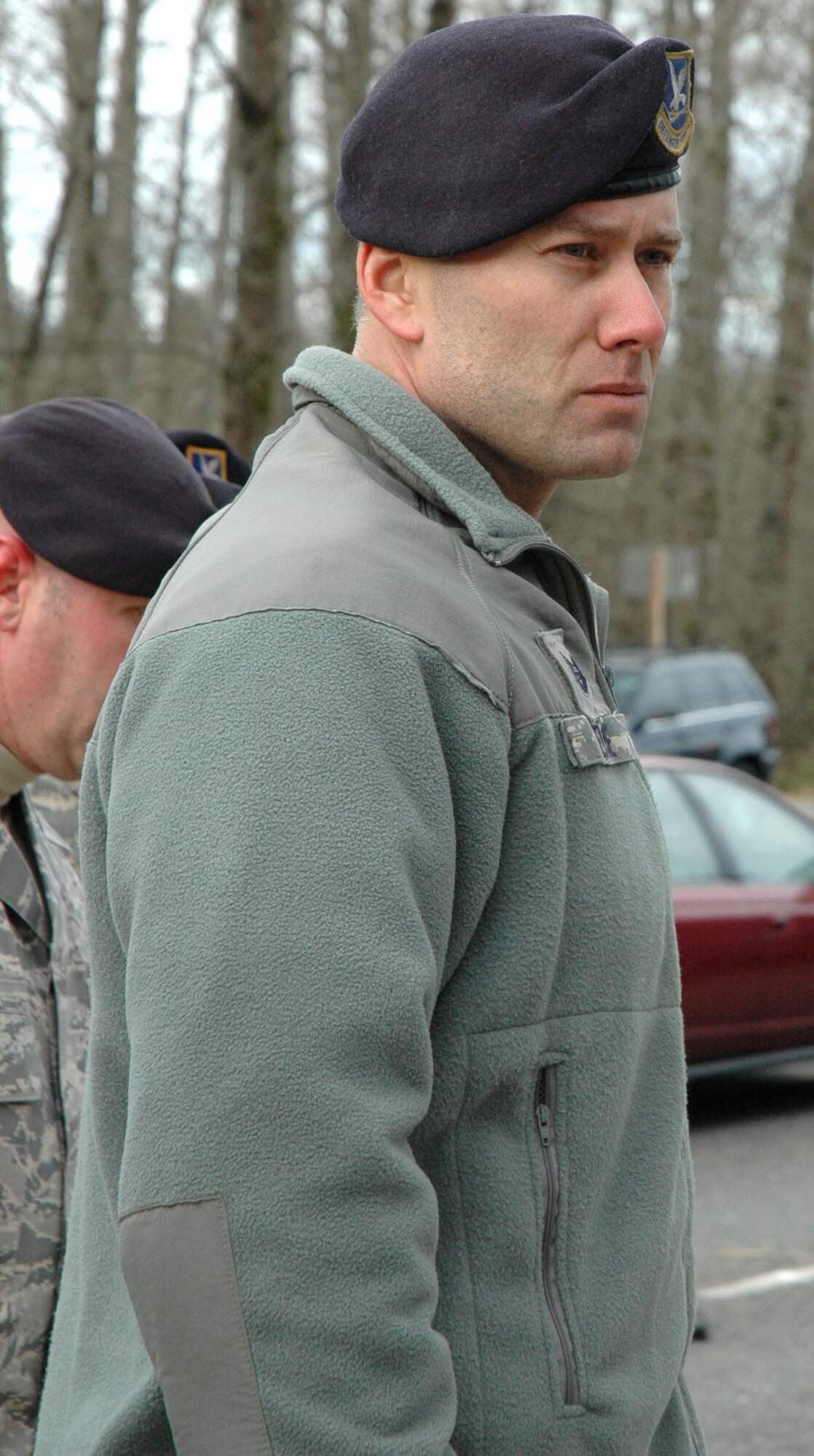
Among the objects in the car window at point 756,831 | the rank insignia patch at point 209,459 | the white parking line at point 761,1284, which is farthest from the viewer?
the car window at point 756,831

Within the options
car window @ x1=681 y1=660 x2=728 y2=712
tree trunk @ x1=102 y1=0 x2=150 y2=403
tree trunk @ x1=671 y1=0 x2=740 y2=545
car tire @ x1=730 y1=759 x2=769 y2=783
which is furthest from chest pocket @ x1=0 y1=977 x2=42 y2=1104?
tree trunk @ x1=671 y1=0 x2=740 y2=545

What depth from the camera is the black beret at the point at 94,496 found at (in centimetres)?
207

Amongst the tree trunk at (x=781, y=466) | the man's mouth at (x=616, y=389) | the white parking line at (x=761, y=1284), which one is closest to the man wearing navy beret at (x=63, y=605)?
the man's mouth at (x=616, y=389)

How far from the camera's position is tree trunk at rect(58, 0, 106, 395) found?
16672 millimetres

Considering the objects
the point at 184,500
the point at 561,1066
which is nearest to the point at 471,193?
the point at 561,1066

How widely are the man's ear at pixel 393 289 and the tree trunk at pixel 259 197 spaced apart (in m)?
8.67

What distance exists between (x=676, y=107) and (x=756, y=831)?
6.38 meters

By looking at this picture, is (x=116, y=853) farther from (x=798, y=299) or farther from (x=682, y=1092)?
(x=798, y=299)

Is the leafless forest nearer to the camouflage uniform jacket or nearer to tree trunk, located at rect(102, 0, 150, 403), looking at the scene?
tree trunk, located at rect(102, 0, 150, 403)

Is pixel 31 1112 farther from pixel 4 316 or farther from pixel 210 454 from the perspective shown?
pixel 4 316

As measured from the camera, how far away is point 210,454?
9.58 ft

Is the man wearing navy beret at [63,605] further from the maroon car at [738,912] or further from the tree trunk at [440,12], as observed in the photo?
the tree trunk at [440,12]

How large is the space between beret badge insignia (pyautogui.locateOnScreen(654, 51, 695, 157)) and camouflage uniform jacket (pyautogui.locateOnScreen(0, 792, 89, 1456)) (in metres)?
1.13

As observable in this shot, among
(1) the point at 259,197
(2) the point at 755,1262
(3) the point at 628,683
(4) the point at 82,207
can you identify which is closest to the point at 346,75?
(1) the point at 259,197
